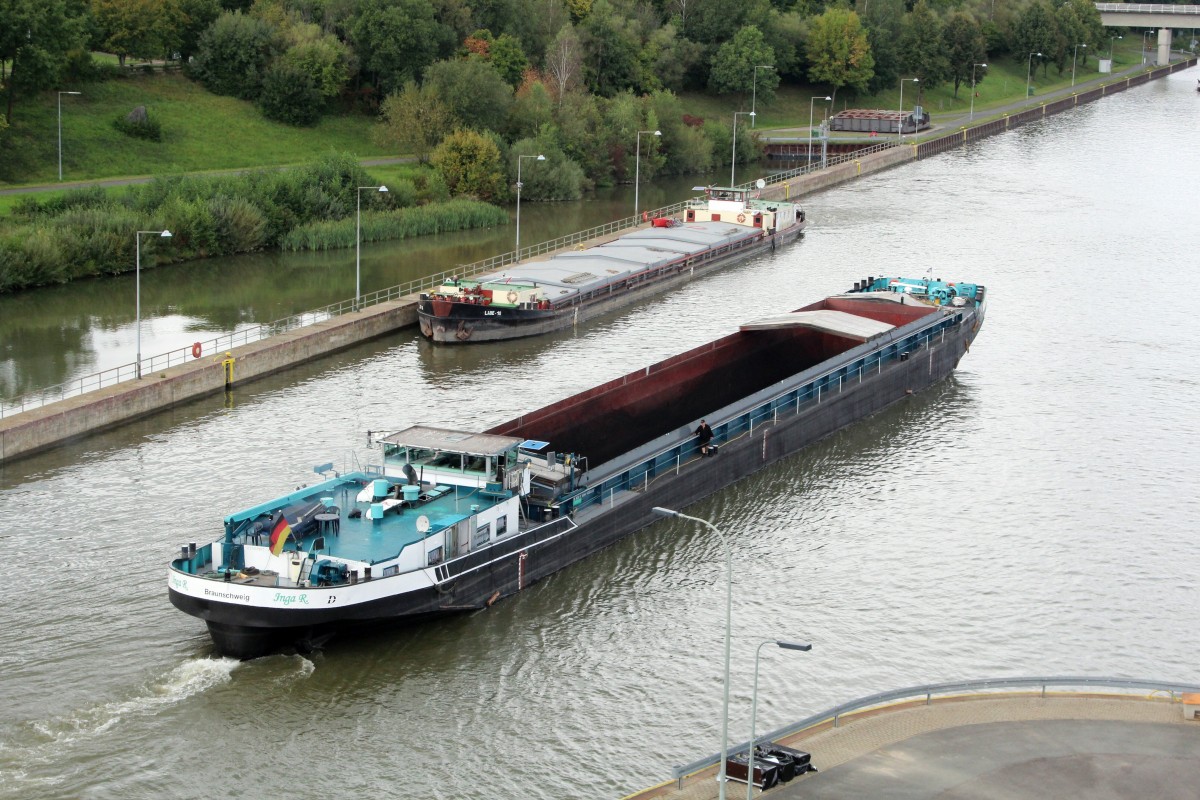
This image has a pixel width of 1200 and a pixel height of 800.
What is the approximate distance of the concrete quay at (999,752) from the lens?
23188 millimetres

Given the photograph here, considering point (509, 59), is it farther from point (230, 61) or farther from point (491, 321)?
point (491, 321)

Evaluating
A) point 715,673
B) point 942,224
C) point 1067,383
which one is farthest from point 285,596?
point 942,224

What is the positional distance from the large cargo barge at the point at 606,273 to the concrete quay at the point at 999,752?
33.1 meters

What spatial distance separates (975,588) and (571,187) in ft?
207

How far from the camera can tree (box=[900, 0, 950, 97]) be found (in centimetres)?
13888

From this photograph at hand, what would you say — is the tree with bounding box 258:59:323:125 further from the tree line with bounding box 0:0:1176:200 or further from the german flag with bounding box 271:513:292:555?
the german flag with bounding box 271:513:292:555

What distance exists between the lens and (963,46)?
141625mm

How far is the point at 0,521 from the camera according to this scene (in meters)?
37.0

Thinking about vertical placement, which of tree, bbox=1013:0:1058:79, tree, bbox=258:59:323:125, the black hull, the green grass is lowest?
the black hull

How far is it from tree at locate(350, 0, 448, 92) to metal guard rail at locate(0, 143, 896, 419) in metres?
22.2

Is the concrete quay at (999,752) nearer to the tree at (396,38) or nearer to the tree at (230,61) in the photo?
the tree at (230,61)

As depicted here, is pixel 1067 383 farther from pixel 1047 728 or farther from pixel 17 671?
pixel 17 671

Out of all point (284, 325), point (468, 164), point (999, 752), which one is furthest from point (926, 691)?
point (468, 164)

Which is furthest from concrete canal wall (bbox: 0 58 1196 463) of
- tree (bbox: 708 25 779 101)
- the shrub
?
tree (bbox: 708 25 779 101)
